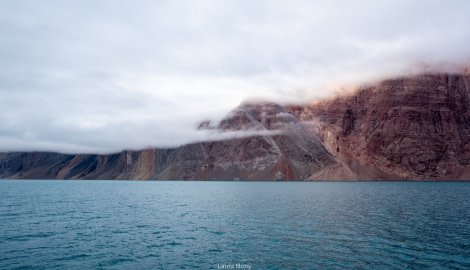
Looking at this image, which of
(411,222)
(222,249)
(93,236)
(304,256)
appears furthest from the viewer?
(411,222)

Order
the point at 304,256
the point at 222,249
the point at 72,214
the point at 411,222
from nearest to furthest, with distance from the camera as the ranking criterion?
the point at 304,256
the point at 222,249
the point at 411,222
the point at 72,214

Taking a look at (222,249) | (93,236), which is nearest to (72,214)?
(93,236)

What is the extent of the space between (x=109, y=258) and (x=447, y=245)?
109 ft

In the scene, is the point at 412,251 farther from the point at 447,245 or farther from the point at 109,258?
the point at 109,258

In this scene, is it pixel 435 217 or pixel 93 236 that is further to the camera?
pixel 435 217

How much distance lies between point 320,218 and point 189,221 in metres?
19.8

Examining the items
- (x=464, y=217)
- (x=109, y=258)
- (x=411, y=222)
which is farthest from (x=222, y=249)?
(x=464, y=217)

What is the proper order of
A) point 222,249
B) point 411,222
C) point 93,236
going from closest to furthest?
point 222,249
point 93,236
point 411,222

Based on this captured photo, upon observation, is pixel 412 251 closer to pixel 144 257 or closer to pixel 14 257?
pixel 144 257

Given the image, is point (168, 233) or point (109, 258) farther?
point (168, 233)

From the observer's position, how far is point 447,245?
115ft

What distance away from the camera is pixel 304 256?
30.9 m

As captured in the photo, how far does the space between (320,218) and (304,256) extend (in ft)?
73.4

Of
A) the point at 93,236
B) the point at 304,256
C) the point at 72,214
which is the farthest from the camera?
the point at 72,214
